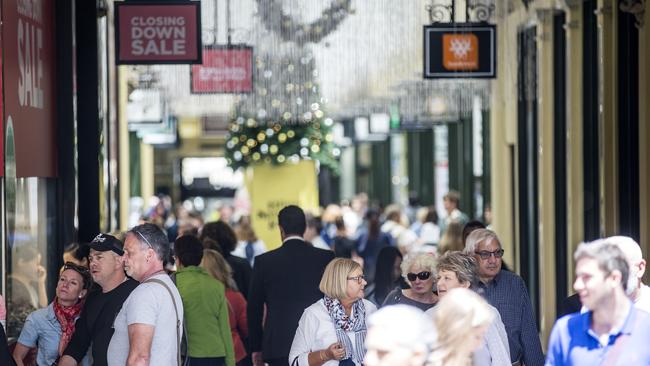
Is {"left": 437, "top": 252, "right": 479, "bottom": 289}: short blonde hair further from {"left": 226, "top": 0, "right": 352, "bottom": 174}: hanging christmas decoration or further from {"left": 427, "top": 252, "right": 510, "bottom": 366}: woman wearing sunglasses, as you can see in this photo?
{"left": 226, "top": 0, "right": 352, "bottom": 174}: hanging christmas decoration

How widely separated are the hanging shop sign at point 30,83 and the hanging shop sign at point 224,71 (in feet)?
16.8

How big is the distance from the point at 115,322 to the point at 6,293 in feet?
8.66

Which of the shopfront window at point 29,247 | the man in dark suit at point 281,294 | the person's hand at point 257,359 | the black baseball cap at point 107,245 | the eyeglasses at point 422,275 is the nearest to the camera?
the black baseball cap at point 107,245

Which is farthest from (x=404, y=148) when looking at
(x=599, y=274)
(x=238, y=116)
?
(x=599, y=274)

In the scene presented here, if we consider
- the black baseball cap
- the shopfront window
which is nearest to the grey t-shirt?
the black baseball cap

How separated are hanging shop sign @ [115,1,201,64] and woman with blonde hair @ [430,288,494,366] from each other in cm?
811

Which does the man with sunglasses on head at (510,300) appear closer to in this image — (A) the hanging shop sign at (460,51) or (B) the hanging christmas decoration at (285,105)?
(A) the hanging shop sign at (460,51)

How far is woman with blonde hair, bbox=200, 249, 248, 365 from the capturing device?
35.9 feet

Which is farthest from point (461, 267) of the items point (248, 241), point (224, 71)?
point (224, 71)

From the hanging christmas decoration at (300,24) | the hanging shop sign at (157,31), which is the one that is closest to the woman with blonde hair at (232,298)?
the hanging shop sign at (157,31)

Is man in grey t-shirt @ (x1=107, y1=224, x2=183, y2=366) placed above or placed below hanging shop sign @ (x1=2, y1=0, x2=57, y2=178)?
below

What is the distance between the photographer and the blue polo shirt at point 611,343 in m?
5.93

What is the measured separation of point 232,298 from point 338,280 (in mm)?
2864

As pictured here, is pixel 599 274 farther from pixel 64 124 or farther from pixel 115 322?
pixel 64 124
